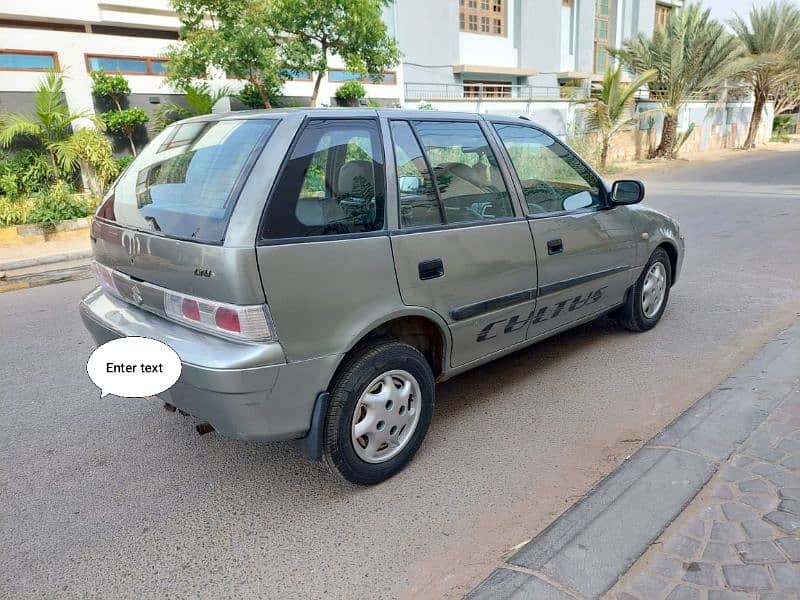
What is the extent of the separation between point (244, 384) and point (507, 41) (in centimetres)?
3084

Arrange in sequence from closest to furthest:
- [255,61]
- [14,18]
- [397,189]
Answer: [397,189] < [255,61] < [14,18]

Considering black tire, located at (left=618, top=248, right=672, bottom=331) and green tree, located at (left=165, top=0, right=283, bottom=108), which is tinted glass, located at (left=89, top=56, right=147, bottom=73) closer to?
green tree, located at (left=165, top=0, right=283, bottom=108)

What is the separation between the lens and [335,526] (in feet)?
8.84

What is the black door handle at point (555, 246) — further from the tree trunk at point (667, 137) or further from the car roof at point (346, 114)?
the tree trunk at point (667, 137)

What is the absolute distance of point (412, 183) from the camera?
3.08 m

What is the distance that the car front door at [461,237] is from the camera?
301 centimetres

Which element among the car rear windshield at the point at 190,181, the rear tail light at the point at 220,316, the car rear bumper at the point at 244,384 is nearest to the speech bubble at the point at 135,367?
the car rear bumper at the point at 244,384

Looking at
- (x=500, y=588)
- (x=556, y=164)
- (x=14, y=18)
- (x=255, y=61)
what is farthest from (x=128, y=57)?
(x=500, y=588)

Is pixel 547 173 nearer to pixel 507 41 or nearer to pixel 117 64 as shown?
pixel 117 64

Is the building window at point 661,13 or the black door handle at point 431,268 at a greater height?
the building window at point 661,13

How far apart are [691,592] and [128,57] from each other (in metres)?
14.0

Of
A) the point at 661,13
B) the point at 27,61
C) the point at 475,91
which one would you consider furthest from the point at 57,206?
the point at 661,13

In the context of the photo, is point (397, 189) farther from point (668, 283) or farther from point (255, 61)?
point (255, 61)

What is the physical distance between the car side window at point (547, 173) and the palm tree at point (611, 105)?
1756cm
